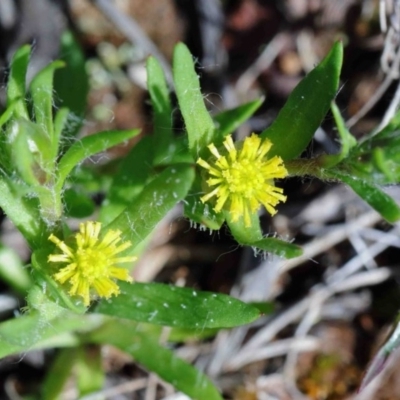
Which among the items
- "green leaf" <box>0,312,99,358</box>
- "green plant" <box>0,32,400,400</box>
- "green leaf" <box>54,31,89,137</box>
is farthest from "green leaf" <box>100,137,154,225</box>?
"green leaf" <box>0,312,99,358</box>

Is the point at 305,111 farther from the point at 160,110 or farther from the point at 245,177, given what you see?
the point at 160,110

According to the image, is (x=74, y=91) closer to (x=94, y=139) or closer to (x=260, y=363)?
(x=94, y=139)

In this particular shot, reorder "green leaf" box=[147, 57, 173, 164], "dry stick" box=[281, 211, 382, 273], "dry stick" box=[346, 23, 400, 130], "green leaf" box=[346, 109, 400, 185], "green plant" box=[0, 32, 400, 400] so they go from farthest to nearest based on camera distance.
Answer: "dry stick" box=[281, 211, 382, 273], "dry stick" box=[346, 23, 400, 130], "green leaf" box=[147, 57, 173, 164], "green plant" box=[0, 32, 400, 400], "green leaf" box=[346, 109, 400, 185]

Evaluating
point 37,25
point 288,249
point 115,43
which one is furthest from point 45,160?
point 115,43

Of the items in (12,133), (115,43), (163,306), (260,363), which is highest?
(12,133)

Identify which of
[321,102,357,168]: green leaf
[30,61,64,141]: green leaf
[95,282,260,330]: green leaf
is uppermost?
[321,102,357,168]: green leaf

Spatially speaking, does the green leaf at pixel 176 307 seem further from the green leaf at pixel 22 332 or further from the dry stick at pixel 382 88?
the dry stick at pixel 382 88

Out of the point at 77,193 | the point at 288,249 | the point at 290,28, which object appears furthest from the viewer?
the point at 290,28

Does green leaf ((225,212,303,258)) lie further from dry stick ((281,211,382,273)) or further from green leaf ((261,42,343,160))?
dry stick ((281,211,382,273))
